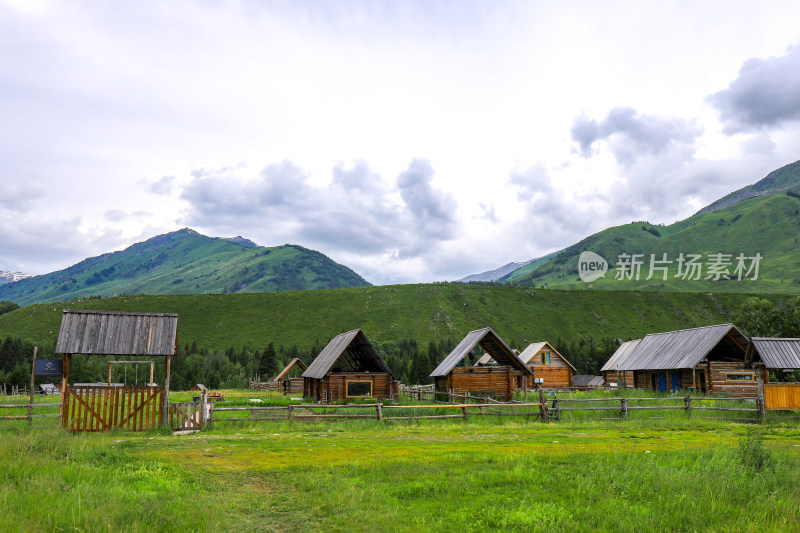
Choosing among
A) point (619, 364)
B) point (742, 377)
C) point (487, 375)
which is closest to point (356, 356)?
point (487, 375)

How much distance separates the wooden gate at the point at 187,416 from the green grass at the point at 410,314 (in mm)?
110857

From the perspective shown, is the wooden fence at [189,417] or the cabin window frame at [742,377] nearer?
the wooden fence at [189,417]

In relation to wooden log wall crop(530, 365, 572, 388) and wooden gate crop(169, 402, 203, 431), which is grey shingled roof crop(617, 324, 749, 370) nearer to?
wooden log wall crop(530, 365, 572, 388)

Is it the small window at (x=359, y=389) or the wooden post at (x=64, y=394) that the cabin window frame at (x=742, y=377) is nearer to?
the small window at (x=359, y=389)

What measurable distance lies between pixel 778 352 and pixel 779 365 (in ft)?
4.11

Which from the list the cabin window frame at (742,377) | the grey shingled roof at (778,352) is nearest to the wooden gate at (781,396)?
the grey shingled roof at (778,352)

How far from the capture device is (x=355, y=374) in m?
42.0

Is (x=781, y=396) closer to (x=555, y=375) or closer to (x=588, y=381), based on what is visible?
(x=555, y=375)

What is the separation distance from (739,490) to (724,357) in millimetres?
38092

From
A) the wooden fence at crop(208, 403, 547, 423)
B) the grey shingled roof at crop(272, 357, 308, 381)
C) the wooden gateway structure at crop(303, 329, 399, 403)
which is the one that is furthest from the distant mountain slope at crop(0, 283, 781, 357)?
the wooden fence at crop(208, 403, 547, 423)

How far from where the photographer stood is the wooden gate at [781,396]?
28.3 metres

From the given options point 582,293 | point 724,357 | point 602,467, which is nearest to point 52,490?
point 602,467

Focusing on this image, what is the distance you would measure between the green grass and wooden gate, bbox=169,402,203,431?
364 ft

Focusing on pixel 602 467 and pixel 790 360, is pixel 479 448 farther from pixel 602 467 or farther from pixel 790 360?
pixel 790 360
